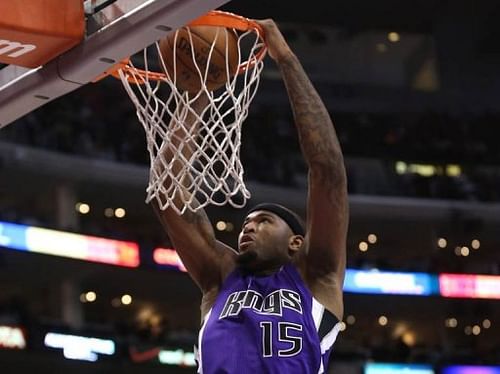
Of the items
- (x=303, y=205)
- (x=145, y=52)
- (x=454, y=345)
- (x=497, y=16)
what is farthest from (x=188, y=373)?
(x=145, y=52)

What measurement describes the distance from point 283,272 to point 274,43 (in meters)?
0.83

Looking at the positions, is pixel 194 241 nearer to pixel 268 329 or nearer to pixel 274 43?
pixel 268 329

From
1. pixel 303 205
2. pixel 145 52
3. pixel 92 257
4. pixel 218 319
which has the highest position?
pixel 303 205

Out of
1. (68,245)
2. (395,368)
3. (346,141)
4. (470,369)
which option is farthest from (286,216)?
(346,141)

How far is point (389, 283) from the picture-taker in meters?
19.0

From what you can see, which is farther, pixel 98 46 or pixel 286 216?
pixel 286 216

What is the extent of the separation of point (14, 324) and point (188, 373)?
2819mm

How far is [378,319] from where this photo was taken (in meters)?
22.8

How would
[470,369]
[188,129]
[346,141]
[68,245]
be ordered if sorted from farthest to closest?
[346,141]
[470,369]
[68,245]
[188,129]

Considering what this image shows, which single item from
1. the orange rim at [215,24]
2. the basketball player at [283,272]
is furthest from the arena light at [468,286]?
the basketball player at [283,272]

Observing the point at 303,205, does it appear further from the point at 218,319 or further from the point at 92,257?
the point at 218,319

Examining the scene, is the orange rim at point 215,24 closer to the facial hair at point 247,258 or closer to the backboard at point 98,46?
the backboard at point 98,46

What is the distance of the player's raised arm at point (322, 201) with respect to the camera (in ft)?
12.4

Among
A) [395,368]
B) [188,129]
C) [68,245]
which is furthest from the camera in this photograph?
[395,368]
